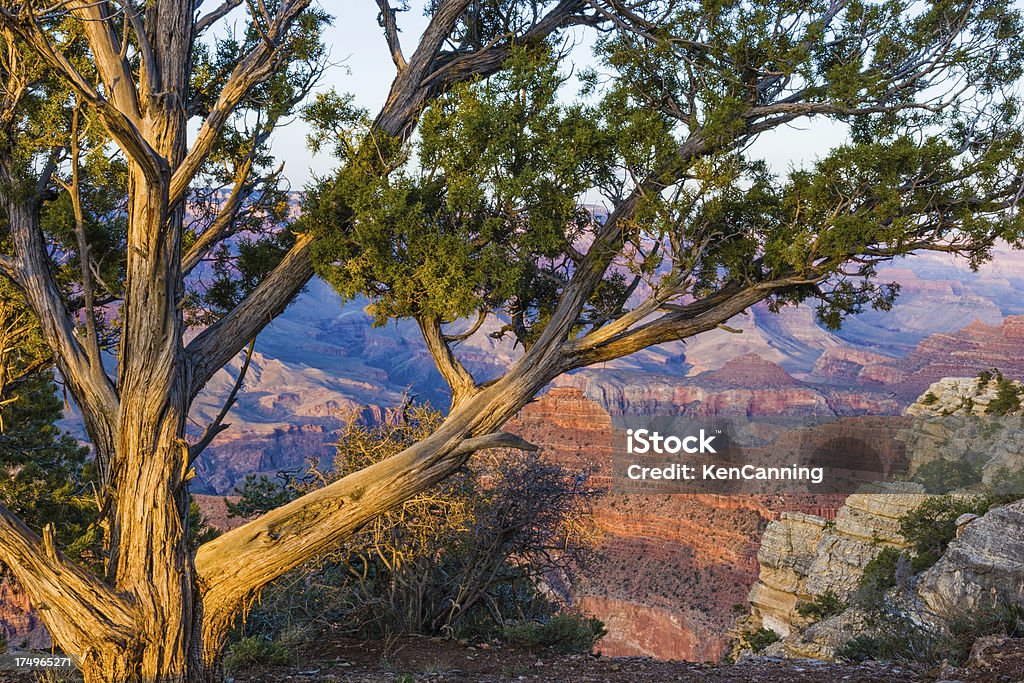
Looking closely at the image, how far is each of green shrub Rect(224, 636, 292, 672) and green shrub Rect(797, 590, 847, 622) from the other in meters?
22.5

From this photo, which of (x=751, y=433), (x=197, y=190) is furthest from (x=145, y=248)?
(x=751, y=433)

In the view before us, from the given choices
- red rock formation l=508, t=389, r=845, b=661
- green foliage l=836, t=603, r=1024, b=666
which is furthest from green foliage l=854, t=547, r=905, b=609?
red rock formation l=508, t=389, r=845, b=661

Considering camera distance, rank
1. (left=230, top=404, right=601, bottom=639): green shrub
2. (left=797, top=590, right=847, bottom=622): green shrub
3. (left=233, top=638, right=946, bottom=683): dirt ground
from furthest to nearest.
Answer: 1. (left=797, top=590, right=847, bottom=622): green shrub
2. (left=230, top=404, right=601, bottom=639): green shrub
3. (left=233, top=638, right=946, bottom=683): dirt ground

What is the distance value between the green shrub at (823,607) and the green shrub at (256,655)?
22498 millimetres

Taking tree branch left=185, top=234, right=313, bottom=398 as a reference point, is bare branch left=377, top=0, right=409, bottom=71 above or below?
above

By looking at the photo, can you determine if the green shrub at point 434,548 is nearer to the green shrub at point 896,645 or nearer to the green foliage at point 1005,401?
the green shrub at point 896,645

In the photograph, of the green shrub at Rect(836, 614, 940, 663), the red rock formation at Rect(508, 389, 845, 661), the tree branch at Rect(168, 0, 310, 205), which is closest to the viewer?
the tree branch at Rect(168, 0, 310, 205)

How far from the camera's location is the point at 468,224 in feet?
25.8

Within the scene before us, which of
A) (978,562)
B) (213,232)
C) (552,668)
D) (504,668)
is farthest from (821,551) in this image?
(213,232)

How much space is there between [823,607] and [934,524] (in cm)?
604

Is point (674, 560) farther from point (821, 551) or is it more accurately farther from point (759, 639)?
point (759, 639)

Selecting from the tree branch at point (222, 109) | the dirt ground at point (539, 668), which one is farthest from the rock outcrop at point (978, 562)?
the tree branch at point (222, 109)

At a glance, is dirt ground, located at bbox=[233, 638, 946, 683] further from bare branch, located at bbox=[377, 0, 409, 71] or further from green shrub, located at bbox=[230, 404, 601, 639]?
bare branch, located at bbox=[377, 0, 409, 71]

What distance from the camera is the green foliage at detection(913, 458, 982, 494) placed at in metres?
31.6
